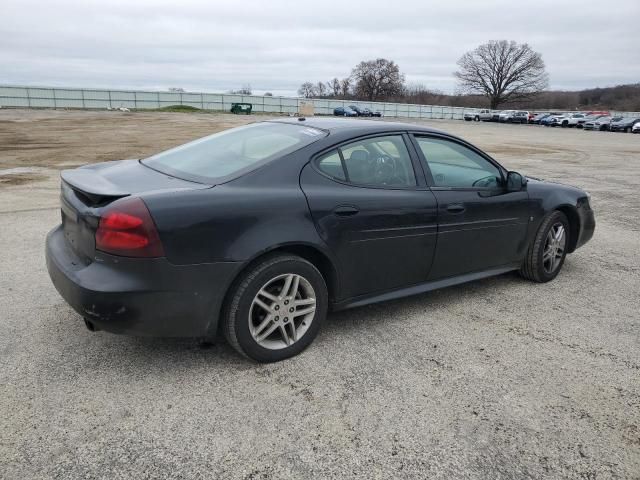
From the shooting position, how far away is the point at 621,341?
373cm

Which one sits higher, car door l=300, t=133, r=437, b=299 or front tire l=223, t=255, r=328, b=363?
car door l=300, t=133, r=437, b=299

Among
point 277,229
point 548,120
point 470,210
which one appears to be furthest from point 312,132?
point 548,120

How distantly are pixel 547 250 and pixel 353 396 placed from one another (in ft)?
9.37

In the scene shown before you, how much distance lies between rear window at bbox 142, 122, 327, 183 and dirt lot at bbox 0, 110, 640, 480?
3.75ft

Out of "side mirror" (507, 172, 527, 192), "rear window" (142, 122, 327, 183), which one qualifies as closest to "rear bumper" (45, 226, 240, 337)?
"rear window" (142, 122, 327, 183)

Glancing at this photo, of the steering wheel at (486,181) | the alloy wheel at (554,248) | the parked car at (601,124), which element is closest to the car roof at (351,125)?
the steering wheel at (486,181)

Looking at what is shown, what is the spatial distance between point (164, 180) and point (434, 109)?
70.2m

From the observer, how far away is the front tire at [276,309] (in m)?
3.06

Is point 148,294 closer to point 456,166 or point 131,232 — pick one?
point 131,232

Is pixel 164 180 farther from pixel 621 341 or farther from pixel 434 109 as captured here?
pixel 434 109

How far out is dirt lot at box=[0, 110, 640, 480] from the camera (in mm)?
2400

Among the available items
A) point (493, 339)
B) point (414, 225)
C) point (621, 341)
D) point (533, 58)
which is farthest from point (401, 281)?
point (533, 58)

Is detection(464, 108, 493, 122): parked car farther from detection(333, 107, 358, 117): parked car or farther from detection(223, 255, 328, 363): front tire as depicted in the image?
detection(223, 255, 328, 363): front tire

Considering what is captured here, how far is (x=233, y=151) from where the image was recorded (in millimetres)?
3684
